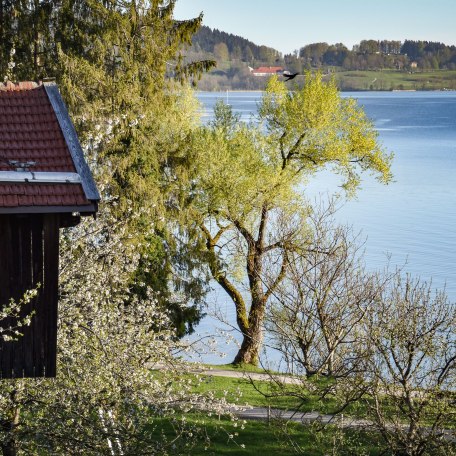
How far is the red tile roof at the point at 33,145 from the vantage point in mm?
11680

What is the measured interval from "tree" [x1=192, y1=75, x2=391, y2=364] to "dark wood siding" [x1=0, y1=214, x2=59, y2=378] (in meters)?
21.5

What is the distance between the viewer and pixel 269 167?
36.1m

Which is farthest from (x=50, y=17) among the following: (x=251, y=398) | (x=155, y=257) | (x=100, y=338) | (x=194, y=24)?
(x=100, y=338)

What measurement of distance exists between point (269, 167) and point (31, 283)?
2412 cm

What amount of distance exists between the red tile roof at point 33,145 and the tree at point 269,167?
68.6 feet

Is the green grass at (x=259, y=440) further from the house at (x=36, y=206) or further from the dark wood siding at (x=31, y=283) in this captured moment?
the house at (x=36, y=206)

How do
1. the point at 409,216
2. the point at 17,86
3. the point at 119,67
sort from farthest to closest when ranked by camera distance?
the point at 409,216 < the point at 119,67 < the point at 17,86

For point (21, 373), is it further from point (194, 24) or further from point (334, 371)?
point (194, 24)

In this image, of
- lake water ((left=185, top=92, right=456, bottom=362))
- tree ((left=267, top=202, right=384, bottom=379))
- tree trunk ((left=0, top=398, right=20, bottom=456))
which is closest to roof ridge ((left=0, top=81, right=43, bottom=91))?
tree trunk ((left=0, top=398, right=20, bottom=456))

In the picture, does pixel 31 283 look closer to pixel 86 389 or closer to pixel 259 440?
pixel 86 389

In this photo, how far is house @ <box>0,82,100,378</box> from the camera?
11.8 meters

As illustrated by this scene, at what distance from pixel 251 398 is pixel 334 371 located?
4.95 metres

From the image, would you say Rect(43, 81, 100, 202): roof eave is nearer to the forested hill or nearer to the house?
the house

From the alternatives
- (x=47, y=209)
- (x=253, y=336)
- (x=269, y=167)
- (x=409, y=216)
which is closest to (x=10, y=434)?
(x=47, y=209)
